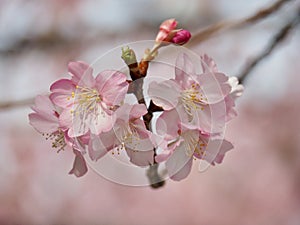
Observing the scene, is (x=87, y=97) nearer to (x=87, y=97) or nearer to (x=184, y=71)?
(x=87, y=97)

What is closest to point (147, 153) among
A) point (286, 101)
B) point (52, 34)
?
point (52, 34)

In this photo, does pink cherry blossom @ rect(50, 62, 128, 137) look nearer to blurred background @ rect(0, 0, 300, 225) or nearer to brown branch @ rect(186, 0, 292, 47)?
brown branch @ rect(186, 0, 292, 47)

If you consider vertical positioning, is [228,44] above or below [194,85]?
above

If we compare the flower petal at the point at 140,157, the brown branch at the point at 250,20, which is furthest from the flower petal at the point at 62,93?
the brown branch at the point at 250,20

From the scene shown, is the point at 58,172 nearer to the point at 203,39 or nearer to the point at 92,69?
the point at 203,39

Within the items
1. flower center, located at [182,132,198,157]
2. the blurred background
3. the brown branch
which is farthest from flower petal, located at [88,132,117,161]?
the blurred background

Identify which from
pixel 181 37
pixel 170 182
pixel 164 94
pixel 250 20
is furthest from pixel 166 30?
pixel 170 182

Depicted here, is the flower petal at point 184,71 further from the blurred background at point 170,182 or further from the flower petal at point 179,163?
the blurred background at point 170,182
